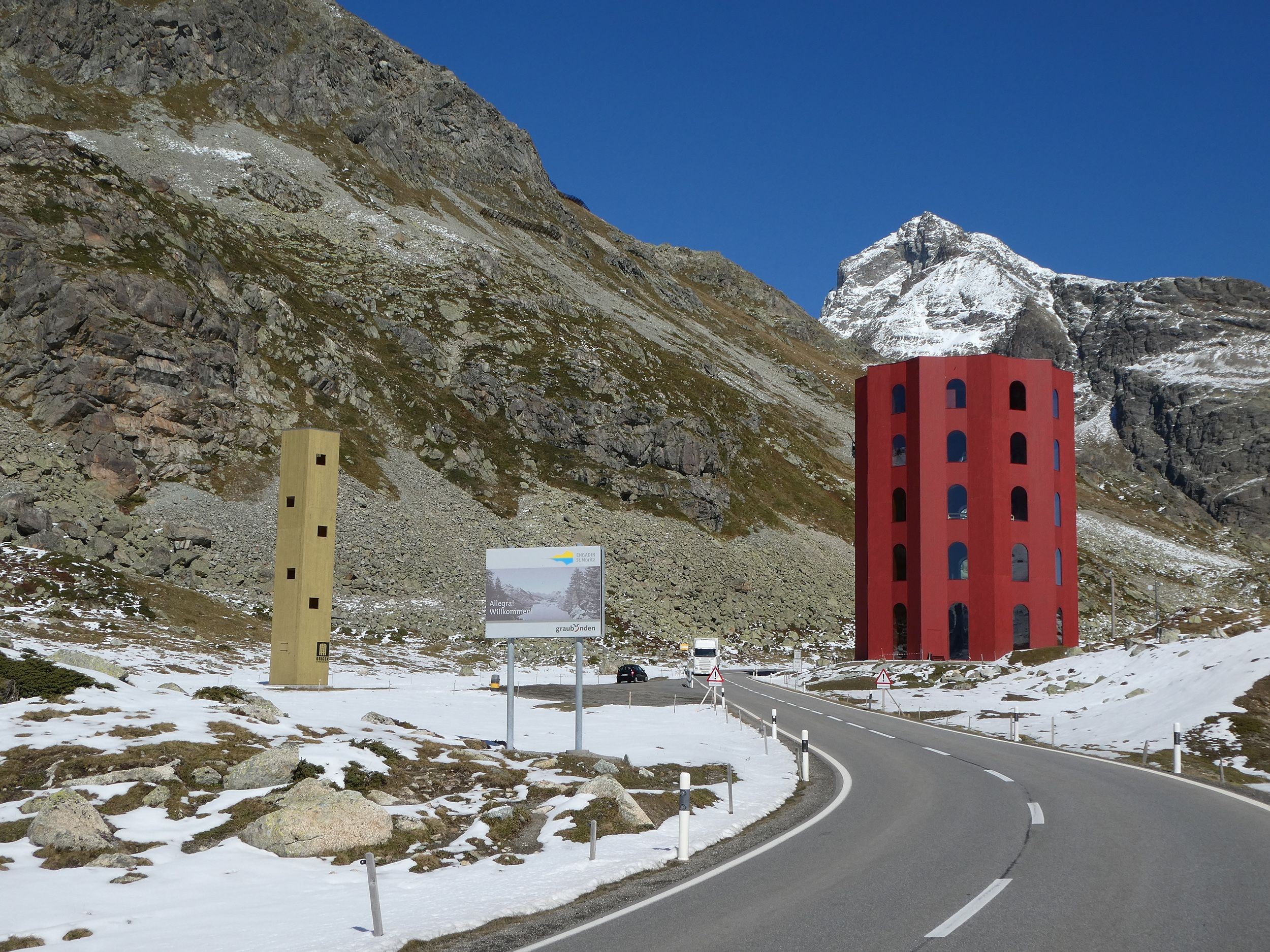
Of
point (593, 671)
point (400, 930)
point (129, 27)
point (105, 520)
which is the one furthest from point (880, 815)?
point (129, 27)

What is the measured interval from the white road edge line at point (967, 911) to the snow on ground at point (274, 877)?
2.32 metres

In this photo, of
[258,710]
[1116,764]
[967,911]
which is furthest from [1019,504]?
[967,911]

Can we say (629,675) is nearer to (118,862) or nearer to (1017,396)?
(1017,396)

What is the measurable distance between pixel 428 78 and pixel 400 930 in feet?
601

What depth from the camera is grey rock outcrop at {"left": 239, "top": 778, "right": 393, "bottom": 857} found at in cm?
1442

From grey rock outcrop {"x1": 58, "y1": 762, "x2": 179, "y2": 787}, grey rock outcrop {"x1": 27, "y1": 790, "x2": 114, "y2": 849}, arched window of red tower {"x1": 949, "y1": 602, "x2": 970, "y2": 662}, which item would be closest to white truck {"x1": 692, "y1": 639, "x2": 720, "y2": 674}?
arched window of red tower {"x1": 949, "y1": 602, "x2": 970, "y2": 662}

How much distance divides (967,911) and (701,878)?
345 centimetres

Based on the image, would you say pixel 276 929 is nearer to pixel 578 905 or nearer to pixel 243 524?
pixel 578 905

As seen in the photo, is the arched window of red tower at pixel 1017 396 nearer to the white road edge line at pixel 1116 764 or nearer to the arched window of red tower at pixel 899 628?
the arched window of red tower at pixel 899 628

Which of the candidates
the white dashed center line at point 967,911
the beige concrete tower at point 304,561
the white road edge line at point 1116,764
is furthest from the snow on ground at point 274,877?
the beige concrete tower at point 304,561

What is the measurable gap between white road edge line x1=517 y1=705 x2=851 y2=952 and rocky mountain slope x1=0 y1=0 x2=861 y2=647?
171 feet

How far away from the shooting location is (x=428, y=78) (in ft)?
573

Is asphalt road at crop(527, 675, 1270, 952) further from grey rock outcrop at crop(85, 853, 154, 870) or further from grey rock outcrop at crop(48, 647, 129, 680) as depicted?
grey rock outcrop at crop(48, 647, 129, 680)

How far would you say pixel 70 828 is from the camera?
45.9 feet
